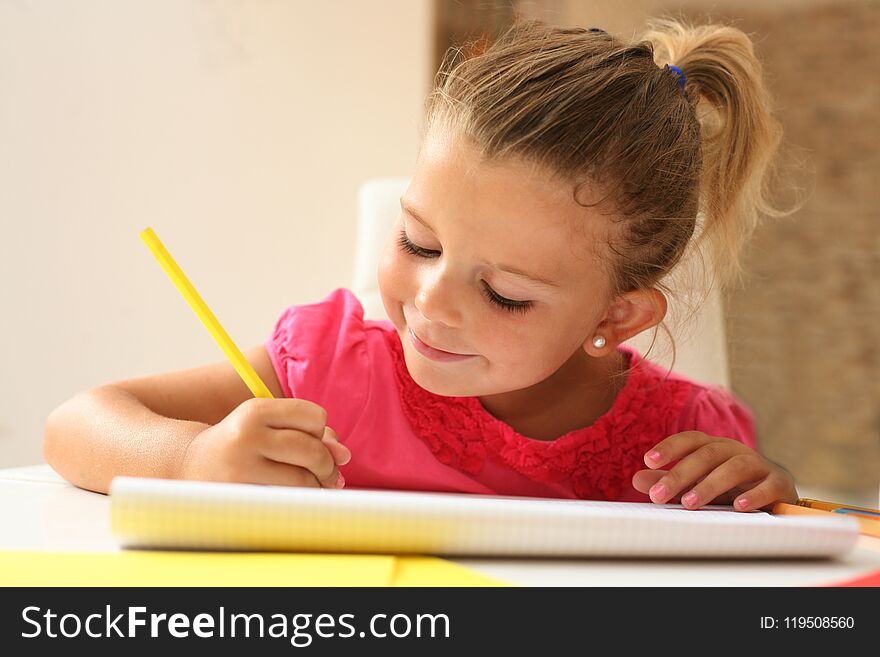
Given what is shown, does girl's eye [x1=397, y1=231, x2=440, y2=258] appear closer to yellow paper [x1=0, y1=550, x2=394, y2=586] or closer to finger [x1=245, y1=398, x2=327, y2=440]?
finger [x1=245, y1=398, x2=327, y2=440]

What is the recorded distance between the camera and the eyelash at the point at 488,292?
0.69 metres

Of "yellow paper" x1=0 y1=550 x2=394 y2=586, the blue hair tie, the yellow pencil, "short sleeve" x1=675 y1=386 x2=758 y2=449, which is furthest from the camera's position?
"short sleeve" x1=675 y1=386 x2=758 y2=449

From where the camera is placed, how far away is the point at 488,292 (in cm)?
69

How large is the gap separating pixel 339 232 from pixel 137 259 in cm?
38

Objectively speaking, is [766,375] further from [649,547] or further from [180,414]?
[649,547]

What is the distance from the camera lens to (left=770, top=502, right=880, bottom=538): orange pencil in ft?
1.98

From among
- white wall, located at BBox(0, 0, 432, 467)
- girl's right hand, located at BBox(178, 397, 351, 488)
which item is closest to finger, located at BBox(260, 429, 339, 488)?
girl's right hand, located at BBox(178, 397, 351, 488)

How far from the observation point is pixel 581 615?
0.37m

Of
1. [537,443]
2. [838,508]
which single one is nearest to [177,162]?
[537,443]

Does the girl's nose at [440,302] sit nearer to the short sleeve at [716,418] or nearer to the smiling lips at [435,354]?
the smiling lips at [435,354]

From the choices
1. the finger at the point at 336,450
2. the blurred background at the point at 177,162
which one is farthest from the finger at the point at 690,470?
the blurred background at the point at 177,162

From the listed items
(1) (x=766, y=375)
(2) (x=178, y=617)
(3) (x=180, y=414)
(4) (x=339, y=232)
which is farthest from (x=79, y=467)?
(1) (x=766, y=375)

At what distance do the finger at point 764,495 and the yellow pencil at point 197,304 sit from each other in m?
0.35

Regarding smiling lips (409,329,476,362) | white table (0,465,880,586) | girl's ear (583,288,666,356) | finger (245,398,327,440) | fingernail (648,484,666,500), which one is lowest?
white table (0,465,880,586)
